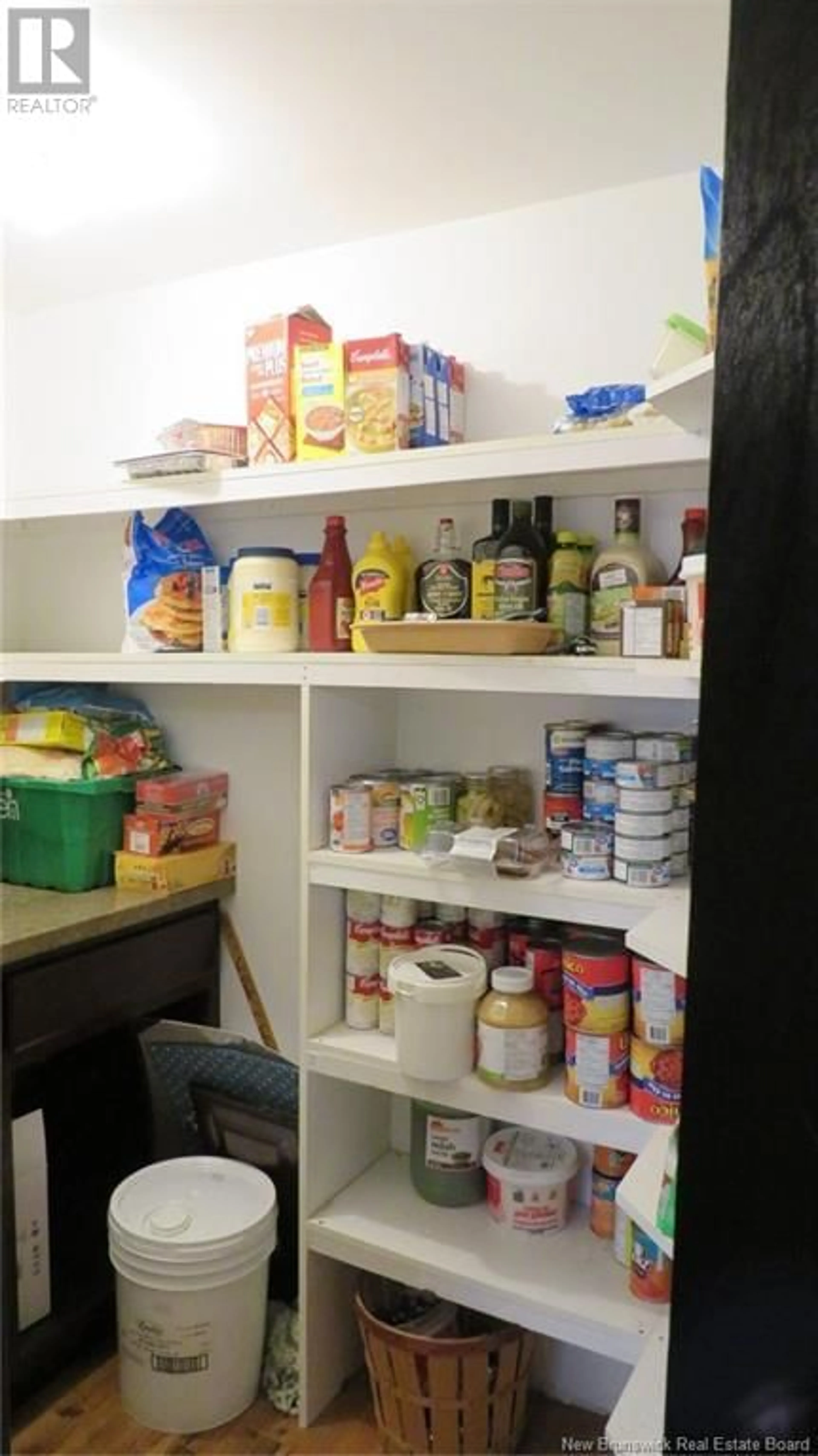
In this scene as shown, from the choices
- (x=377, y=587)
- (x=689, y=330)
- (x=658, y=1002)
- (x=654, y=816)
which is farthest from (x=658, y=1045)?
(x=689, y=330)

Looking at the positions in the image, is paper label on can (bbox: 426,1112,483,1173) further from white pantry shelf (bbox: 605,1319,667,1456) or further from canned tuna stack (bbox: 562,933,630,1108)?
white pantry shelf (bbox: 605,1319,667,1456)

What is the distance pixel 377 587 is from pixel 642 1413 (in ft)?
4.05

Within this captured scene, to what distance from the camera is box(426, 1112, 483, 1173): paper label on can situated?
1.68 m

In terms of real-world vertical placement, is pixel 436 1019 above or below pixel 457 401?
below

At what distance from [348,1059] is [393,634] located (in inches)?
30.1

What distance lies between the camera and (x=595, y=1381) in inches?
67.0

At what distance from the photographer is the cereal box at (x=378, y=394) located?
5.05ft

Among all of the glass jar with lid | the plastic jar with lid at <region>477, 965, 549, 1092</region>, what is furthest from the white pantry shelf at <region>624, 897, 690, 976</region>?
the glass jar with lid

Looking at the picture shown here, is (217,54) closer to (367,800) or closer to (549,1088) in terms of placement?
(367,800)

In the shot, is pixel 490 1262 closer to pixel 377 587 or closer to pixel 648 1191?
pixel 648 1191

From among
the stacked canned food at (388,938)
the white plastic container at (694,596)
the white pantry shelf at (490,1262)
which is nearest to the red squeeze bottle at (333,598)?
the stacked canned food at (388,938)

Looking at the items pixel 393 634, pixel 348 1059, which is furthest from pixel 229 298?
pixel 348 1059

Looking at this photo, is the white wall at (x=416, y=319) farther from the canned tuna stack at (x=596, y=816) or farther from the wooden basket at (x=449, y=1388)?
the wooden basket at (x=449, y=1388)

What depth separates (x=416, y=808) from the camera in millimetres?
1639
